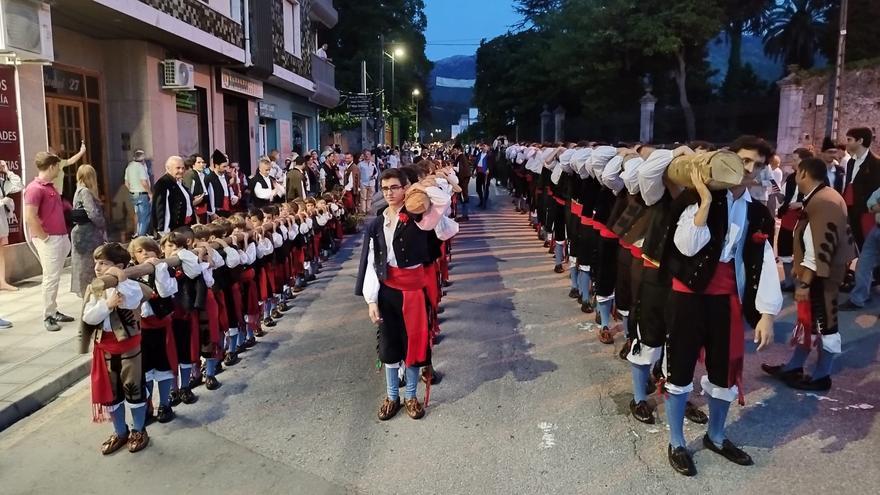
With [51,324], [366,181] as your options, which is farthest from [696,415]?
[366,181]

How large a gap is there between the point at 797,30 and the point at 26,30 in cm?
3930

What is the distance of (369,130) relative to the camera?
143 ft

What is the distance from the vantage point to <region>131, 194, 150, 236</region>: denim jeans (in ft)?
36.7

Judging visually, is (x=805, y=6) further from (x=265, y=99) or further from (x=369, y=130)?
(x=265, y=99)

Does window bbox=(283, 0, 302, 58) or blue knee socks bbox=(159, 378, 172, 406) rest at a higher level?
window bbox=(283, 0, 302, 58)

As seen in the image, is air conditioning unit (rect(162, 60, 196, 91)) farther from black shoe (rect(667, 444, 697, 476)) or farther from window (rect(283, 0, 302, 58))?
black shoe (rect(667, 444, 697, 476))

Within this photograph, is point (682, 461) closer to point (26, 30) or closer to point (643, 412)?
point (643, 412)

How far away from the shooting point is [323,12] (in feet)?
93.6

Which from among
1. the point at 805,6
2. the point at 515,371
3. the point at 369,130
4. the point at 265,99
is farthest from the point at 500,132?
the point at 515,371

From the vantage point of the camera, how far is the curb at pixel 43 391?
517cm

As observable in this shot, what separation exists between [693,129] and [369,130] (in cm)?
2023

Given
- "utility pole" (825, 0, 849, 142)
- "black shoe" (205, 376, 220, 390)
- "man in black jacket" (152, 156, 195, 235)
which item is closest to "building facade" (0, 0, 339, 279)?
"man in black jacket" (152, 156, 195, 235)

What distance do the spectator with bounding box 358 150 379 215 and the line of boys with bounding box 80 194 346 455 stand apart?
10.4m

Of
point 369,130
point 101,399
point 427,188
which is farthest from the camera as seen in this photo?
point 369,130
